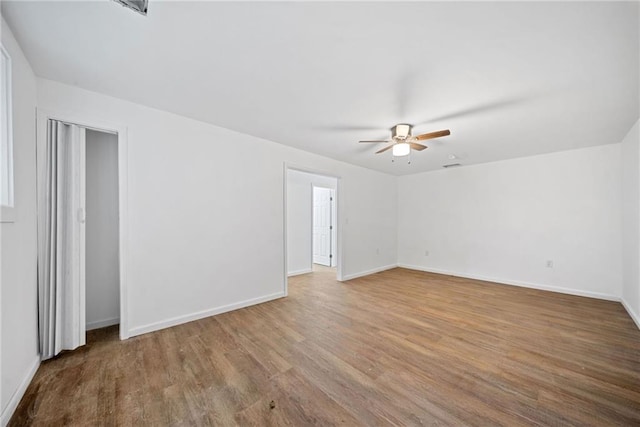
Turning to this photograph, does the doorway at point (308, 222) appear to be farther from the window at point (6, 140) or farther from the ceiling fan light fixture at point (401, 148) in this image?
the window at point (6, 140)

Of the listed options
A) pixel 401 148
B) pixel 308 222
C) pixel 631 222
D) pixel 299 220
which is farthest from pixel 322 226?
pixel 631 222

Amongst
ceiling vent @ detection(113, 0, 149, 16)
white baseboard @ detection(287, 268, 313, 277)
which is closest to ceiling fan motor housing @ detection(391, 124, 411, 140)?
ceiling vent @ detection(113, 0, 149, 16)

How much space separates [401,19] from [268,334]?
2.87 m

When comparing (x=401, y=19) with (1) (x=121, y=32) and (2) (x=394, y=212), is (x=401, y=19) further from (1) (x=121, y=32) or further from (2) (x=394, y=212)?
(2) (x=394, y=212)

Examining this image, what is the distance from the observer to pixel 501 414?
150 centimetres

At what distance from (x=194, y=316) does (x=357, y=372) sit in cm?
203

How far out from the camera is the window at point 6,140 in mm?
1504

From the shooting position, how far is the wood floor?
1.50 m

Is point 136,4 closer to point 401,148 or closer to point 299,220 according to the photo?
point 401,148

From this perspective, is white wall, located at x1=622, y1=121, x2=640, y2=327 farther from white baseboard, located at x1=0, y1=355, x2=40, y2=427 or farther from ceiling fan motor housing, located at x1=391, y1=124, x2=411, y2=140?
white baseboard, located at x1=0, y1=355, x2=40, y2=427

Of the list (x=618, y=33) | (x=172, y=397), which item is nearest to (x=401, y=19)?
(x=618, y=33)

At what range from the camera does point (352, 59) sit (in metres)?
1.71

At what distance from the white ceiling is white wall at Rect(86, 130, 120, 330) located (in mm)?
822

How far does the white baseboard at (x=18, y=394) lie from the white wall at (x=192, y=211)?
25.3 inches
